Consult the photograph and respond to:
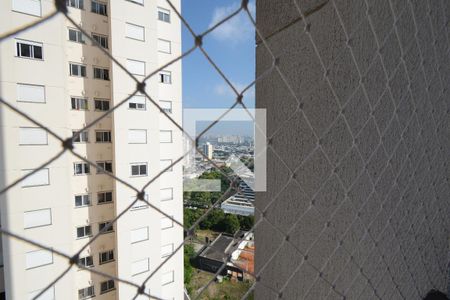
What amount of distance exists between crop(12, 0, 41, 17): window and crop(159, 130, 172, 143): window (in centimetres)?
181

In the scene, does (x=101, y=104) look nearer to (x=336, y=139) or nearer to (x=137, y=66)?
(x=137, y=66)

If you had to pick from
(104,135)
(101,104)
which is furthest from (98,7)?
(104,135)

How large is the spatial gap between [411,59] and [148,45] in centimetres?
306

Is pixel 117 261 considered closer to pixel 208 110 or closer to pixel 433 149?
pixel 208 110

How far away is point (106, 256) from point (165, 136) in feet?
5.87

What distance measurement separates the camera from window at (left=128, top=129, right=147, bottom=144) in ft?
10.2

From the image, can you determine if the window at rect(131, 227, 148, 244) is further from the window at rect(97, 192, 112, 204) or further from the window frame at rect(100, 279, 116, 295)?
the window frame at rect(100, 279, 116, 295)

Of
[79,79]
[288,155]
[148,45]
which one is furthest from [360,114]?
[79,79]

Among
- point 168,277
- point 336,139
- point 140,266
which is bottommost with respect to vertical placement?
point 168,277

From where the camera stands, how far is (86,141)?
118 inches

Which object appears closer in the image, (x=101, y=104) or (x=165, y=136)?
(x=101, y=104)

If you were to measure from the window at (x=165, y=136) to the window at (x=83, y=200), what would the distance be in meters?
1.16

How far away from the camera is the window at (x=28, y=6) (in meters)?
2.56

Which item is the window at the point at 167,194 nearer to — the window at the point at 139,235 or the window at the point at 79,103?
the window at the point at 139,235
